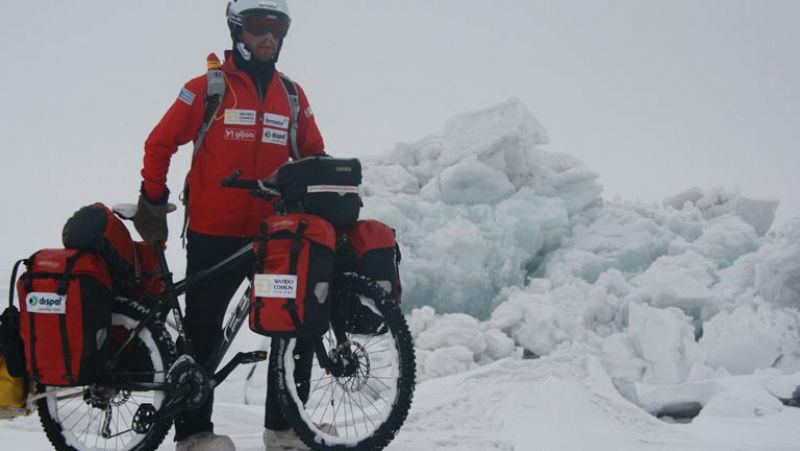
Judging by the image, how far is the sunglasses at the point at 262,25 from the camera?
3166 millimetres

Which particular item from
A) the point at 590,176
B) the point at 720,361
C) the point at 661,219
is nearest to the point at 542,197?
the point at 590,176

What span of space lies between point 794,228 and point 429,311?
5269 millimetres

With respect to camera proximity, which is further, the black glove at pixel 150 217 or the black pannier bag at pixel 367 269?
the black glove at pixel 150 217

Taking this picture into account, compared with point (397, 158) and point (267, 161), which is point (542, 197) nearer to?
point (397, 158)

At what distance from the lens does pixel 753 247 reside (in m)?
14.2

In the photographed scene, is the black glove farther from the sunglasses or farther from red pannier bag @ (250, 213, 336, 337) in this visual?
the sunglasses

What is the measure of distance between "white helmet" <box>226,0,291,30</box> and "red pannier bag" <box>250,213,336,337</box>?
3.35ft

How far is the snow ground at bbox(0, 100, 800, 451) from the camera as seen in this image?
4.04 meters

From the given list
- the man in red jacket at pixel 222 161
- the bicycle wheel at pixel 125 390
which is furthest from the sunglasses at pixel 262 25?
the bicycle wheel at pixel 125 390

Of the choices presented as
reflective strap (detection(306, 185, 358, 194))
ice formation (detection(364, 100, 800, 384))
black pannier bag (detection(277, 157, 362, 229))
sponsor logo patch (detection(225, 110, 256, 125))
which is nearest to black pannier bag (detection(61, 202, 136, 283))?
→ sponsor logo patch (detection(225, 110, 256, 125))

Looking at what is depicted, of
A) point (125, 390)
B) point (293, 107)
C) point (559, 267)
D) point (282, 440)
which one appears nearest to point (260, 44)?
point (293, 107)

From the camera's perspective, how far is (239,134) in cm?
313

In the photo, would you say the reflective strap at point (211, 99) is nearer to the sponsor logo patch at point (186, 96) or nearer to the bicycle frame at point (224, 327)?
the sponsor logo patch at point (186, 96)

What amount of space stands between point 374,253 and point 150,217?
3.29 feet
